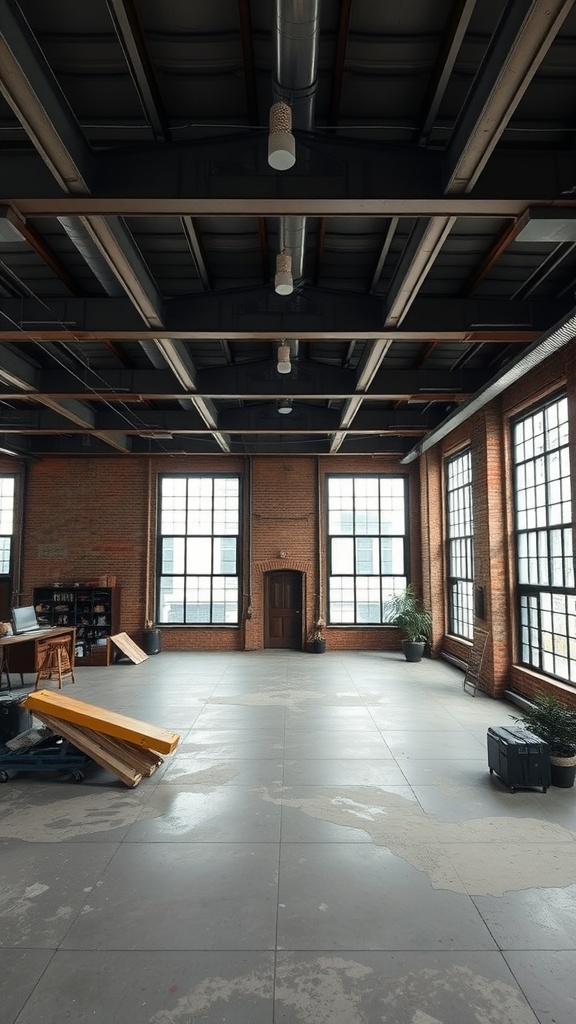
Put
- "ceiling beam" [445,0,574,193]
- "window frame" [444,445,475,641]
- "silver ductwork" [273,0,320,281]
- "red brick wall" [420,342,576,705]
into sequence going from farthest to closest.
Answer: "window frame" [444,445,475,641]
"red brick wall" [420,342,576,705]
"silver ductwork" [273,0,320,281]
"ceiling beam" [445,0,574,193]

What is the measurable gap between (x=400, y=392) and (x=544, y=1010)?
6966mm

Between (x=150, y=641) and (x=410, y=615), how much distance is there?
565 centimetres

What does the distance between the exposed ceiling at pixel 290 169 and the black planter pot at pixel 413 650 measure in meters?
6.53

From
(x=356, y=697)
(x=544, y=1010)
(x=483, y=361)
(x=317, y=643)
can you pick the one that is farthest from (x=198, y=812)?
(x=317, y=643)

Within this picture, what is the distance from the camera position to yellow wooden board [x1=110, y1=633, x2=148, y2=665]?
38.8 ft

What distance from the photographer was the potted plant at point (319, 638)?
42.4 feet

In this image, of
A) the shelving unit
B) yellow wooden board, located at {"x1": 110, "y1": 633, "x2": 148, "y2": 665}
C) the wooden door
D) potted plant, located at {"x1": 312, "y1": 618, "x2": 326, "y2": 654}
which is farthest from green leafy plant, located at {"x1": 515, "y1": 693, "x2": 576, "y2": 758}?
the shelving unit

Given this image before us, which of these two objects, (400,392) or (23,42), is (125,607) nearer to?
(400,392)

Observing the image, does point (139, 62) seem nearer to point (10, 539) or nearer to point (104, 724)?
point (104, 724)

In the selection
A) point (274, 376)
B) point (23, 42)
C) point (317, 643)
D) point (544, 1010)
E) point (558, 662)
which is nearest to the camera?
point (544, 1010)

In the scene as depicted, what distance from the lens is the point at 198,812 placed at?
4.76m

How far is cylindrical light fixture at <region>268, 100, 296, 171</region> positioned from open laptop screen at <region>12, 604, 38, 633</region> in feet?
27.7

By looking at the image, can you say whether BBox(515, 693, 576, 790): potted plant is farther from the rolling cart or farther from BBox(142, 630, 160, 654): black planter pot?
BBox(142, 630, 160, 654): black planter pot

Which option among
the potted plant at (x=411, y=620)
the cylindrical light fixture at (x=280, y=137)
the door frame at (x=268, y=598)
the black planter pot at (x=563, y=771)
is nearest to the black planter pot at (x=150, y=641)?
the door frame at (x=268, y=598)
